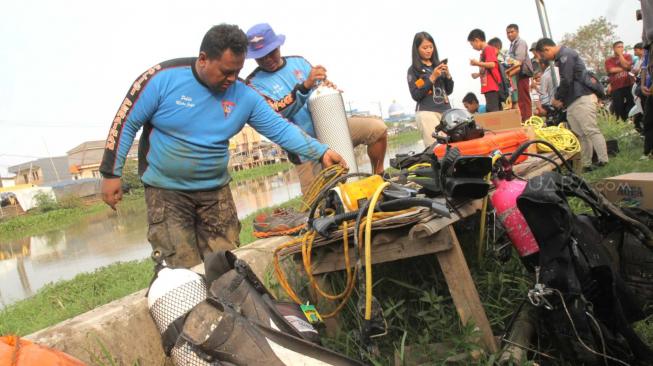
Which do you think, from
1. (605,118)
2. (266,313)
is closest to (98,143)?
(605,118)

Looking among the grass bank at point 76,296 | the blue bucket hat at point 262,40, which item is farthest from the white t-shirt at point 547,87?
the blue bucket hat at point 262,40

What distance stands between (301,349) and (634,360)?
121 centimetres

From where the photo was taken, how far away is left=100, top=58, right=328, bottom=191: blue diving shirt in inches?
114

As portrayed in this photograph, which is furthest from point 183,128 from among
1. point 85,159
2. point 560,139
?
point 85,159

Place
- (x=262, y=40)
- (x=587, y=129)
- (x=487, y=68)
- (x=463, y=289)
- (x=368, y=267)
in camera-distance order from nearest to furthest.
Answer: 1. (x=368, y=267)
2. (x=463, y=289)
3. (x=262, y=40)
4. (x=587, y=129)
5. (x=487, y=68)

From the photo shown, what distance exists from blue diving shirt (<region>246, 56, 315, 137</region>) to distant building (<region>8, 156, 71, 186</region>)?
71418 millimetres

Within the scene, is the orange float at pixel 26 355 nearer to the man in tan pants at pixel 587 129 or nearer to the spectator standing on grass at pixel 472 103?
the man in tan pants at pixel 587 129

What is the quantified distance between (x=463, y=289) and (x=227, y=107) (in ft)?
6.54

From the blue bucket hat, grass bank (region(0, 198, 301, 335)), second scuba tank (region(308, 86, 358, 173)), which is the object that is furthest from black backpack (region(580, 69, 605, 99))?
grass bank (region(0, 198, 301, 335))

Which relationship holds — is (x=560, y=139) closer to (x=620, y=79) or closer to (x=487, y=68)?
(x=487, y=68)

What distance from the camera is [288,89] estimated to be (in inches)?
156

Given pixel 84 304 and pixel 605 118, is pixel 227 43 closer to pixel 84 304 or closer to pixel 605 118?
pixel 84 304

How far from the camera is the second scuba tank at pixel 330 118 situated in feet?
12.8

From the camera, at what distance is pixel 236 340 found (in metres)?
1.58
